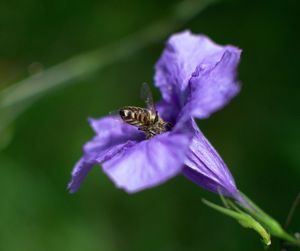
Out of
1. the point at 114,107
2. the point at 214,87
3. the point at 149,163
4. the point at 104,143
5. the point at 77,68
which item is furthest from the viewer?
the point at 114,107

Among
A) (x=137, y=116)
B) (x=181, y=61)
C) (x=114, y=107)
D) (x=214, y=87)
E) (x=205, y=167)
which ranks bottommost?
(x=205, y=167)

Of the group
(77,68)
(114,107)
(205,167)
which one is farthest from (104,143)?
(114,107)

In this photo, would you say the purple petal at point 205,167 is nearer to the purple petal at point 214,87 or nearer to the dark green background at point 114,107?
the purple petal at point 214,87

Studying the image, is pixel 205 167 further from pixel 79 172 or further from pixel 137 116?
pixel 79 172

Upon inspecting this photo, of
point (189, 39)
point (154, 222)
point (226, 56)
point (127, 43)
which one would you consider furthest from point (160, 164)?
point (154, 222)

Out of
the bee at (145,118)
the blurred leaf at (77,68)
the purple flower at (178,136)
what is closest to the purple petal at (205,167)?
the purple flower at (178,136)

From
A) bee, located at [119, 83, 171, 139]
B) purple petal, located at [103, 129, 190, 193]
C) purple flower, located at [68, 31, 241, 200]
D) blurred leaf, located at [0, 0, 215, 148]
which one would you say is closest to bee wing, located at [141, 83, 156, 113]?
bee, located at [119, 83, 171, 139]
